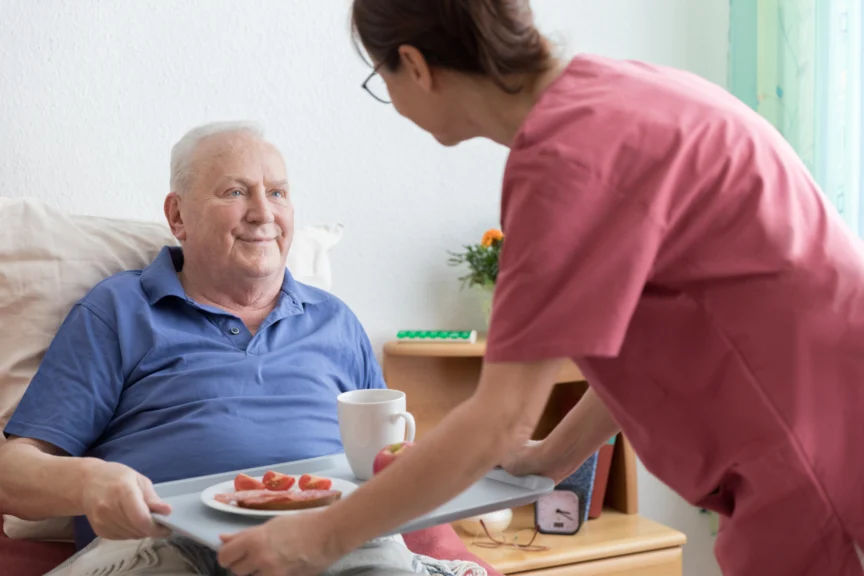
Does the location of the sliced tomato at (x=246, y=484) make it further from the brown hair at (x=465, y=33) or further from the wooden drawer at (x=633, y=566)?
the wooden drawer at (x=633, y=566)

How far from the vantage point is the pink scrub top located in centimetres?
84

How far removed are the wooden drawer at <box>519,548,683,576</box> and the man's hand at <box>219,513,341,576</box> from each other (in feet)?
3.71

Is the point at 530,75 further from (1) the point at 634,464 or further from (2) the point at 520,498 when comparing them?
(1) the point at 634,464

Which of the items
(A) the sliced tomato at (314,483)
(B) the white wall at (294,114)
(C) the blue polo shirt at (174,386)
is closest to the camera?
(A) the sliced tomato at (314,483)

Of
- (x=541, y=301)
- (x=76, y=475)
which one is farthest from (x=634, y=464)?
(x=541, y=301)

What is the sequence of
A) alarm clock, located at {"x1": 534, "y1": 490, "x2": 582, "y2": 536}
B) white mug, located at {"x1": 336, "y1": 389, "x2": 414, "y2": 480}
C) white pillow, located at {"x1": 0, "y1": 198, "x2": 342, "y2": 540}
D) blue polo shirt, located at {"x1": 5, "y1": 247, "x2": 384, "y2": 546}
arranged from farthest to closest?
alarm clock, located at {"x1": 534, "y1": 490, "x2": 582, "y2": 536} < white pillow, located at {"x1": 0, "y1": 198, "x2": 342, "y2": 540} < blue polo shirt, located at {"x1": 5, "y1": 247, "x2": 384, "y2": 546} < white mug, located at {"x1": 336, "y1": 389, "x2": 414, "y2": 480}

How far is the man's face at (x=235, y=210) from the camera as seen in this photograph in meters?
1.71

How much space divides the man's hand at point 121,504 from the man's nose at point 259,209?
581mm

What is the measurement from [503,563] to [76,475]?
92 cm

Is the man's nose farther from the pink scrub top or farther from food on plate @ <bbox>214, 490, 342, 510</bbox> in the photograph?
the pink scrub top

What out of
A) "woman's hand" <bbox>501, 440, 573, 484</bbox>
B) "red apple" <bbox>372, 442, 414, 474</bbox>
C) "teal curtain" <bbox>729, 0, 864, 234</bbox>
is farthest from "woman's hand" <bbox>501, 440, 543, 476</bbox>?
"teal curtain" <bbox>729, 0, 864, 234</bbox>

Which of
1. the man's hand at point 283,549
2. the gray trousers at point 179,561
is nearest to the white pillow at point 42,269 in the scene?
the gray trousers at point 179,561

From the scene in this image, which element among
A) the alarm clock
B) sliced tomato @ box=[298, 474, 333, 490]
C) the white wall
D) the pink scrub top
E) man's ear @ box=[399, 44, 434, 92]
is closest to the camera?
the pink scrub top

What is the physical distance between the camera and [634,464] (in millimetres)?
2266
